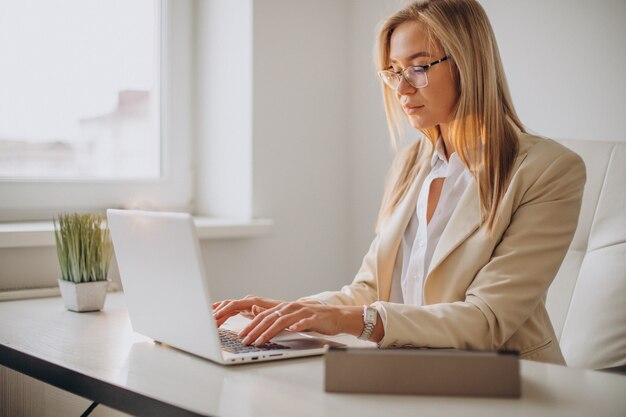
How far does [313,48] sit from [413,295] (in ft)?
3.99

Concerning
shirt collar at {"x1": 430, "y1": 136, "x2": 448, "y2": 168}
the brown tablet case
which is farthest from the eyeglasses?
the brown tablet case

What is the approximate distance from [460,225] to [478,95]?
0.83 ft

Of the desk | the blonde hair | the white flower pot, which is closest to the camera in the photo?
the desk

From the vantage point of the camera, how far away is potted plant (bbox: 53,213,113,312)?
169cm

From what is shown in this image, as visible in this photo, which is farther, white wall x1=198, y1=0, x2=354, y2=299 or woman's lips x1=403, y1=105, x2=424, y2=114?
white wall x1=198, y1=0, x2=354, y2=299

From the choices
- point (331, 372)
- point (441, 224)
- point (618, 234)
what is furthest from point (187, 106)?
point (331, 372)

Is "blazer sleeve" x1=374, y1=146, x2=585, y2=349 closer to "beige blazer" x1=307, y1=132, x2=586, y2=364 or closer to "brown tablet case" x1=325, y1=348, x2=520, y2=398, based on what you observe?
"beige blazer" x1=307, y1=132, x2=586, y2=364

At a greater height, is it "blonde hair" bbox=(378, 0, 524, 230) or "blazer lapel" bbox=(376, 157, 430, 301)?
"blonde hair" bbox=(378, 0, 524, 230)

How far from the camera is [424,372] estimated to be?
0.98 metres

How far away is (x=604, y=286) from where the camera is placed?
1617 millimetres

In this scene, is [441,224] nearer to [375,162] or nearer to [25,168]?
[375,162]

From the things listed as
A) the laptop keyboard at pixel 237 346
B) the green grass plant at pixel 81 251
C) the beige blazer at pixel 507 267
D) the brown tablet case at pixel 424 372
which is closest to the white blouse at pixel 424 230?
the beige blazer at pixel 507 267

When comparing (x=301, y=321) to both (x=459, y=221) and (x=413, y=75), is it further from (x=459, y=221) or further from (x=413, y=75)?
(x=413, y=75)

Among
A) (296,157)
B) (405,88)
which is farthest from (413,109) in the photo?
(296,157)
